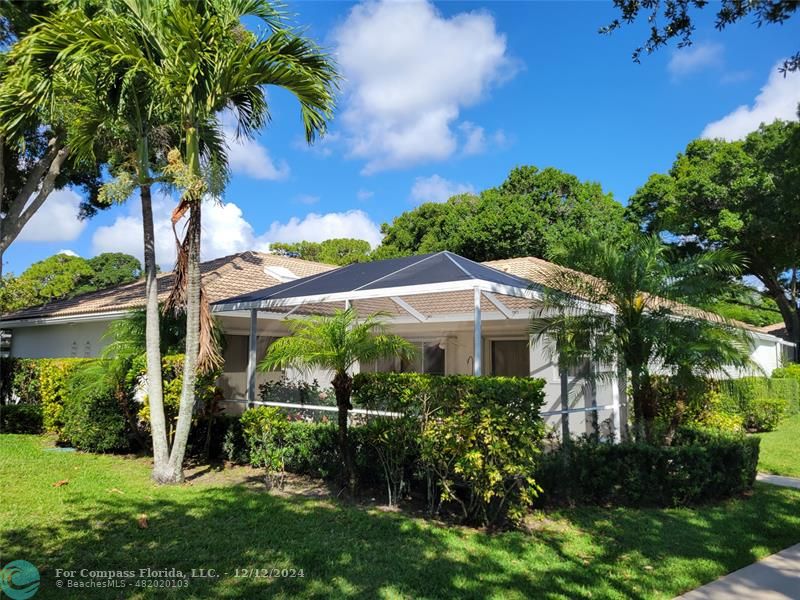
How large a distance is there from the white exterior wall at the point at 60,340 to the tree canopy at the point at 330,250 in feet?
83.5

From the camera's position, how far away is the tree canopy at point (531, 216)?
28.7m

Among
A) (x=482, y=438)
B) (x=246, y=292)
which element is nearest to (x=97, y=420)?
(x=246, y=292)

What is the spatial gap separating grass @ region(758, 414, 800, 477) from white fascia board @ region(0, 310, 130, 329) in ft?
46.6

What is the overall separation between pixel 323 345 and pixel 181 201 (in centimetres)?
331

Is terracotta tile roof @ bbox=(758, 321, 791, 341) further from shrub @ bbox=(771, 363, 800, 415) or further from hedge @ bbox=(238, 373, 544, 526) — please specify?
hedge @ bbox=(238, 373, 544, 526)

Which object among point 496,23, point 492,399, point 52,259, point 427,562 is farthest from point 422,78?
point 52,259

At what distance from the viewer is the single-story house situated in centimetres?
980

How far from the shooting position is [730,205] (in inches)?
1055

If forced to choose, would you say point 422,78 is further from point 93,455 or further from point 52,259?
point 52,259

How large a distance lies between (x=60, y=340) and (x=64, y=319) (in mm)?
1919

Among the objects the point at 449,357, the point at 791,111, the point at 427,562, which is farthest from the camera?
the point at 449,357

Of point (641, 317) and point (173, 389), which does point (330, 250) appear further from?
point (641, 317)

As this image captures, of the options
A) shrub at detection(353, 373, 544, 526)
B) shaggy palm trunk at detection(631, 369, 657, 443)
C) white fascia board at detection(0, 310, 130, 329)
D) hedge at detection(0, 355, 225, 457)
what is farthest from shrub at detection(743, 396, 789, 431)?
white fascia board at detection(0, 310, 130, 329)

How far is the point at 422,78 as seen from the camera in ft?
38.8
